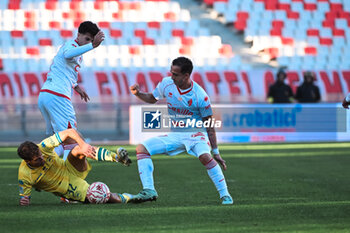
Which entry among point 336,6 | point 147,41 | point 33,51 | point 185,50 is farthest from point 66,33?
point 336,6

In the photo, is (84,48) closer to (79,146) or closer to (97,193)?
(79,146)

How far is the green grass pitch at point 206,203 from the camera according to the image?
6168 millimetres

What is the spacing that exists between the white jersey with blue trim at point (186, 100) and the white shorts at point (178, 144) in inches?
8.6

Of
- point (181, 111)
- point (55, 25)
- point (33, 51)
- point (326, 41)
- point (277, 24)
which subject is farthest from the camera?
point (326, 41)

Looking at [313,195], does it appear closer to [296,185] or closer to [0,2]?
[296,185]

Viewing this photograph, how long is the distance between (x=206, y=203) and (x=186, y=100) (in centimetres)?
116

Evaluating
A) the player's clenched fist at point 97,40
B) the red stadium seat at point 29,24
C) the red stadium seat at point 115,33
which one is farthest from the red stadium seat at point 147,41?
the player's clenched fist at point 97,40

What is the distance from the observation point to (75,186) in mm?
7594

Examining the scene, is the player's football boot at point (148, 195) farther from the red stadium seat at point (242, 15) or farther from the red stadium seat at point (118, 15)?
the red stadium seat at point (242, 15)

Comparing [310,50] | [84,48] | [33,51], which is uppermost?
[84,48]

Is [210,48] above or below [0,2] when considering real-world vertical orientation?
below

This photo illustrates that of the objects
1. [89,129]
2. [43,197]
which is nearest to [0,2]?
[89,129]

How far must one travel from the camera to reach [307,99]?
20203 mm

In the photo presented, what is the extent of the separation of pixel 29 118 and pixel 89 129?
1827mm
